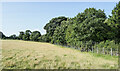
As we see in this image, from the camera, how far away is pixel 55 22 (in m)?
53.6

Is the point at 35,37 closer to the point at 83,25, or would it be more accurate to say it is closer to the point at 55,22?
the point at 55,22

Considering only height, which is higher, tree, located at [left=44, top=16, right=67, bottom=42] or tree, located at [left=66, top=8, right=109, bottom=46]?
tree, located at [left=44, top=16, right=67, bottom=42]

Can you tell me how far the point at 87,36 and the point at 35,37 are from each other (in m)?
66.8

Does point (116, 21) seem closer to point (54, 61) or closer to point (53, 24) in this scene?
point (54, 61)

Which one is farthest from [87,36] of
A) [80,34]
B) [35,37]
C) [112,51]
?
[35,37]

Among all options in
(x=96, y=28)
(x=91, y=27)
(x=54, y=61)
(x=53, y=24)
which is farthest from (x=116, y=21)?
(x=53, y=24)

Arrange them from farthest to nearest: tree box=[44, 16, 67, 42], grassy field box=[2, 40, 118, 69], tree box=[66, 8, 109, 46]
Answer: tree box=[44, 16, 67, 42]
tree box=[66, 8, 109, 46]
grassy field box=[2, 40, 118, 69]

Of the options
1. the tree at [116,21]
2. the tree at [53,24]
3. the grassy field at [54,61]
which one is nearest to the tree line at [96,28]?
the tree at [116,21]

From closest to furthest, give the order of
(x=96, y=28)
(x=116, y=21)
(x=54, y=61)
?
(x=54, y=61) < (x=96, y=28) < (x=116, y=21)

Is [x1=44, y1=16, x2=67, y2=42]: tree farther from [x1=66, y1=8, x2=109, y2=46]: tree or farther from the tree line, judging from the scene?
[x1=66, y1=8, x2=109, y2=46]: tree

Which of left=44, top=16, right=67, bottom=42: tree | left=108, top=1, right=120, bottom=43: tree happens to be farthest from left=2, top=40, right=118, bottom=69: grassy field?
left=44, top=16, right=67, bottom=42: tree

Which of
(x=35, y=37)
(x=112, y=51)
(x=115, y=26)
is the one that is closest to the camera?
(x=112, y=51)

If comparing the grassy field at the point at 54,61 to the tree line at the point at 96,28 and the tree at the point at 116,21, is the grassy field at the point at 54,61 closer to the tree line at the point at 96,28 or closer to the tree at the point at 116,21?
the tree line at the point at 96,28

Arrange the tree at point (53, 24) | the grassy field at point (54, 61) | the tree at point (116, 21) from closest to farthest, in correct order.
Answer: the grassy field at point (54, 61), the tree at point (116, 21), the tree at point (53, 24)
